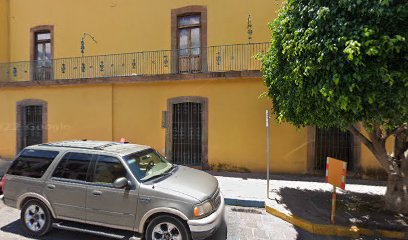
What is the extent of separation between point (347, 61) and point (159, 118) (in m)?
6.85

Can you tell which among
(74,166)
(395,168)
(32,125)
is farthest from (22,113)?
(395,168)

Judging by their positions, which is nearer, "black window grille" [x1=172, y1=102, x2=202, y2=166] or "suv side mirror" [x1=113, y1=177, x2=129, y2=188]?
"suv side mirror" [x1=113, y1=177, x2=129, y2=188]

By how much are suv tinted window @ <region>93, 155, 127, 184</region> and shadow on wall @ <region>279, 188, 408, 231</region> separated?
3.70m

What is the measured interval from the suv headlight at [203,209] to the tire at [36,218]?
2706 mm

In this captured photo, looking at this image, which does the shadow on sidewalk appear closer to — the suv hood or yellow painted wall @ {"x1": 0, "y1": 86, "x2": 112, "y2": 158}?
the suv hood

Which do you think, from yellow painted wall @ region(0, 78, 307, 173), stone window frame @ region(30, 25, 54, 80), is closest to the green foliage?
yellow painted wall @ region(0, 78, 307, 173)

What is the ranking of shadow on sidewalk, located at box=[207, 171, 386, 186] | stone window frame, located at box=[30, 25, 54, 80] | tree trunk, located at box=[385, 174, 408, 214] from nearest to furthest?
tree trunk, located at box=[385, 174, 408, 214], shadow on sidewalk, located at box=[207, 171, 386, 186], stone window frame, located at box=[30, 25, 54, 80]

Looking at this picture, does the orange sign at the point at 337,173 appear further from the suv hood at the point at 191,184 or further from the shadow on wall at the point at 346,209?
the suv hood at the point at 191,184

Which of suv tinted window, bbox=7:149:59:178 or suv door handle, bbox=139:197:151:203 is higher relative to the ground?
suv tinted window, bbox=7:149:59:178

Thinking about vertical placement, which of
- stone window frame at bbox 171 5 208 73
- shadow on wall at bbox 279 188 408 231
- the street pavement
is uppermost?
stone window frame at bbox 171 5 208 73

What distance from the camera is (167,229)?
3.96 meters

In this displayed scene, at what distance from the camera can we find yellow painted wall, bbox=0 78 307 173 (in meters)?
8.68

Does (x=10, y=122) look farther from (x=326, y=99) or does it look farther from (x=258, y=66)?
(x=326, y=99)

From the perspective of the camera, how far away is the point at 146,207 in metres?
3.95
